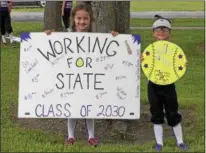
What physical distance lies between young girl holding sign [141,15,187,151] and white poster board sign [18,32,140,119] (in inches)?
9.9

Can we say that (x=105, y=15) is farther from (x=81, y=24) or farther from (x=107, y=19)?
(x=81, y=24)

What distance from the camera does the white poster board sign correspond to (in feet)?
18.8

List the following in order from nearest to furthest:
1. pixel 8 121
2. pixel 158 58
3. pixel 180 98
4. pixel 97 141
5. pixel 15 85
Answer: pixel 158 58 < pixel 97 141 < pixel 8 121 < pixel 180 98 < pixel 15 85

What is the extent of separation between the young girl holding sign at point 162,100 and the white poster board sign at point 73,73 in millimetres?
251

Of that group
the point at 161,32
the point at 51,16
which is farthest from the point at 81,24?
the point at 51,16

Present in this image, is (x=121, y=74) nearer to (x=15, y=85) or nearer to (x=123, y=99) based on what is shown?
(x=123, y=99)

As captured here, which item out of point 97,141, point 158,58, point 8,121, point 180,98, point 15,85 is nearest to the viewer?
point 158,58

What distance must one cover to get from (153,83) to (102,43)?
0.67m

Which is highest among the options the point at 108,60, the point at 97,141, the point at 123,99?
the point at 108,60

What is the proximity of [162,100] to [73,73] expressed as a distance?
3.19 feet

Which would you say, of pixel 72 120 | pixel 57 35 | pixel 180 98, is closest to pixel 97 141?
pixel 72 120

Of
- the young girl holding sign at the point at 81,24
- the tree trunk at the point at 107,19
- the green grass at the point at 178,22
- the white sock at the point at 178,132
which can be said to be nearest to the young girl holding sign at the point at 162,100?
the white sock at the point at 178,132

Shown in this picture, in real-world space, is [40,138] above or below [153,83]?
below

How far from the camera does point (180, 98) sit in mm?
8672
